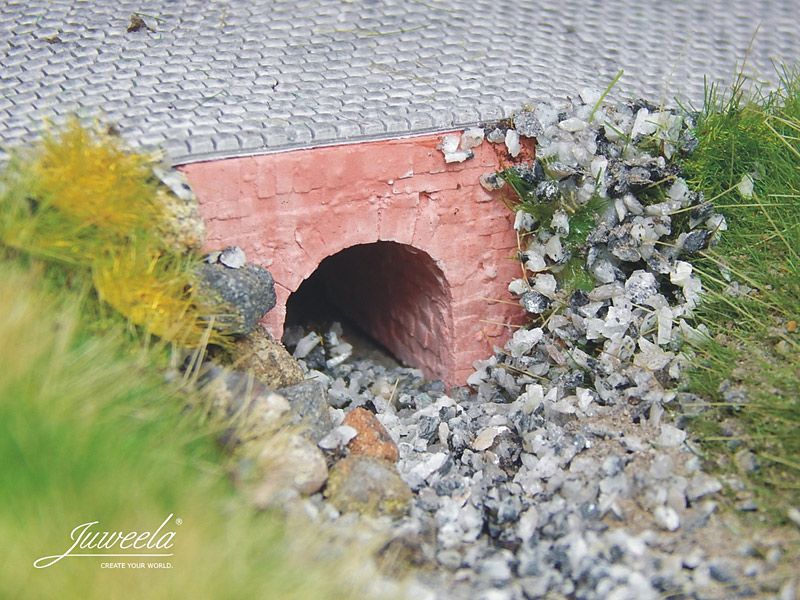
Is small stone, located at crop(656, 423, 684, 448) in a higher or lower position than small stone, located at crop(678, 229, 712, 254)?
lower

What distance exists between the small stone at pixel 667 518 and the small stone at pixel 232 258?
1.57 meters

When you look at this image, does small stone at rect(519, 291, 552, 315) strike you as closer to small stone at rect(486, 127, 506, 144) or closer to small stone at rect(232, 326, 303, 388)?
small stone at rect(486, 127, 506, 144)

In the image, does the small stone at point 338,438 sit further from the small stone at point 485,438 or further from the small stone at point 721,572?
the small stone at point 721,572

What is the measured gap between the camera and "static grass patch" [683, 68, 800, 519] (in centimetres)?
272

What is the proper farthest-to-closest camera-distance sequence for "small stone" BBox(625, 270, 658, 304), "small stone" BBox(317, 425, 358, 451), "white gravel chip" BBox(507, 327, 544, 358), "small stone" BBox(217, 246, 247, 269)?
"white gravel chip" BBox(507, 327, 544, 358) < "small stone" BBox(625, 270, 658, 304) < "small stone" BBox(217, 246, 247, 269) < "small stone" BBox(317, 425, 358, 451)

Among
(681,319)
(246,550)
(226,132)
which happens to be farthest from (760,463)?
(226,132)

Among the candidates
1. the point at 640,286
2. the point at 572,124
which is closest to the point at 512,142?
the point at 572,124

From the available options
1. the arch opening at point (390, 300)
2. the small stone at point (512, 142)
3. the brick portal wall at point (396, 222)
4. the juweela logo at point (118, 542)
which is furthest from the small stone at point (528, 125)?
the juweela logo at point (118, 542)

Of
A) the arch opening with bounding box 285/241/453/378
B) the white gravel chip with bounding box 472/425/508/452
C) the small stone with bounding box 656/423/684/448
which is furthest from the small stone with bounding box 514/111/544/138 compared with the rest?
A: the small stone with bounding box 656/423/684/448

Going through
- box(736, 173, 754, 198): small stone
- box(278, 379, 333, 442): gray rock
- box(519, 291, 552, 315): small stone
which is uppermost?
box(736, 173, 754, 198): small stone

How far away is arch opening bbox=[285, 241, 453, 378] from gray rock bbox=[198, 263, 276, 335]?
2.53 feet

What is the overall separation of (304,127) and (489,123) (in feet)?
2.39

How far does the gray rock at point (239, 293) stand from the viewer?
299 centimetres

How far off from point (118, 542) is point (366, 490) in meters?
0.73
